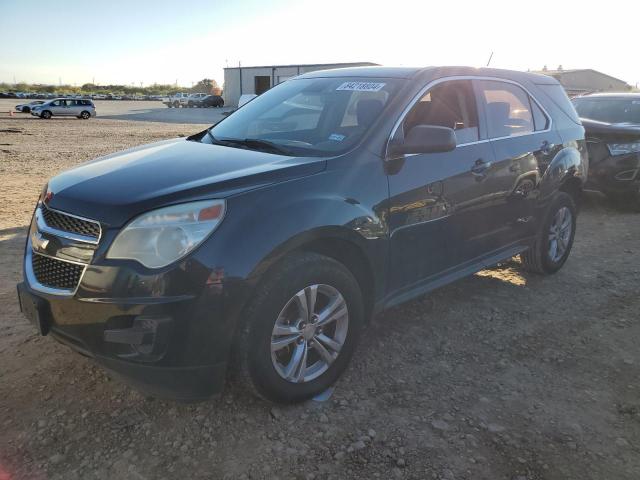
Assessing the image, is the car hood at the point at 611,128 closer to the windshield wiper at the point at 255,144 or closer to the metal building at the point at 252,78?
the windshield wiper at the point at 255,144

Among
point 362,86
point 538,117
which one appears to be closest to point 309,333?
point 362,86

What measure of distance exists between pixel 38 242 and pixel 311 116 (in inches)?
75.9

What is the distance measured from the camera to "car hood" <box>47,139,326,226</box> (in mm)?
2432

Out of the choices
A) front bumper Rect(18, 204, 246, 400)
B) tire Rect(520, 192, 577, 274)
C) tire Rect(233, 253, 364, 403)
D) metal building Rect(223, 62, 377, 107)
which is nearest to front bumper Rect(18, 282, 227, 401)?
front bumper Rect(18, 204, 246, 400)

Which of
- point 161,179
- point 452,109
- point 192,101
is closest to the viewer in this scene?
point 161,179

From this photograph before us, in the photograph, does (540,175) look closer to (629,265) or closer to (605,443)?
(629,265)

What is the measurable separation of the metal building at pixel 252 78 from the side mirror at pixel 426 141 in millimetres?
47846

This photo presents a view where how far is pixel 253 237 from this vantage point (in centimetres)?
245

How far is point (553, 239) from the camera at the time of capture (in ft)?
16.5

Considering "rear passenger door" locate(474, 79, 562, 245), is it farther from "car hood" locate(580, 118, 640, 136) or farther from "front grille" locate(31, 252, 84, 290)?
"car hood" locate(580, 118, 640, 136)

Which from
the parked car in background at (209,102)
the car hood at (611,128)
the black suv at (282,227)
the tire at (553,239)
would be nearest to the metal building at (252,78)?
the parked car in background at (209,102)

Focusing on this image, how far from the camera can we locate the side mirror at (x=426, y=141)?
307 centimetres

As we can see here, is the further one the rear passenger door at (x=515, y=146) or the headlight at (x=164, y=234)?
the rear passenger door at (x=515, y=146)

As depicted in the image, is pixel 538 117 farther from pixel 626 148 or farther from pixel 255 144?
pixel 626 148
